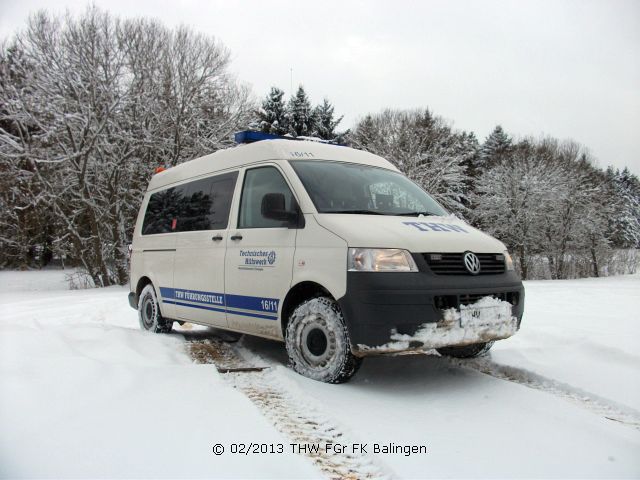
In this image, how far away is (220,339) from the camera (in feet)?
20.8

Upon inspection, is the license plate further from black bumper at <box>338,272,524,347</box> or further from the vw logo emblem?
the vw logo emblem

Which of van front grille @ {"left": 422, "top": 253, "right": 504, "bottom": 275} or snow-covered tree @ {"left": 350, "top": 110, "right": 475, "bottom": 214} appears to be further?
snow-covered tree @ {"left": 350, "top": 110, "right": 475, "bottom": 214}

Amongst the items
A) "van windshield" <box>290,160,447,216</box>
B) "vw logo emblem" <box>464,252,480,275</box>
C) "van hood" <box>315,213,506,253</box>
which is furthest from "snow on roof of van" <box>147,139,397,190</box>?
"vw logo emblem" <box>464,252,480,275</box>

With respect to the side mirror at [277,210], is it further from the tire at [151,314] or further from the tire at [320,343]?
the tire at [151,314]

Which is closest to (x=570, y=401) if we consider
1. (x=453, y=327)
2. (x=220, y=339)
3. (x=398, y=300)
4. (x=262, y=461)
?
(x=453, y=327)

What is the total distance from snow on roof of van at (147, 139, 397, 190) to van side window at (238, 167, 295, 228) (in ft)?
0.48

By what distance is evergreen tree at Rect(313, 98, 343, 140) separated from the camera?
109ft

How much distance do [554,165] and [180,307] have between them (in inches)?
1335

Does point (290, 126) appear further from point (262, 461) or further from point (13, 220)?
point (262, 461)

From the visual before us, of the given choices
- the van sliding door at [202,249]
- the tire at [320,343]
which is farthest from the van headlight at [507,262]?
the van sliding door at [202,249]

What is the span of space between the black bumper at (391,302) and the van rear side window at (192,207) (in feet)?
6.84

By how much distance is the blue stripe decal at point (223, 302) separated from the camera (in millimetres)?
4608

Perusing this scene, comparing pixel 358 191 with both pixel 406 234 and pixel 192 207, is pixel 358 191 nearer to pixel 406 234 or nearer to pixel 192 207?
pixel 406 234

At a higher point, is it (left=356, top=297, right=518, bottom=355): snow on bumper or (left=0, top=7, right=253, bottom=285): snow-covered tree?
(left=0, top=7, right=253, bottom=285): snow-covered tree
